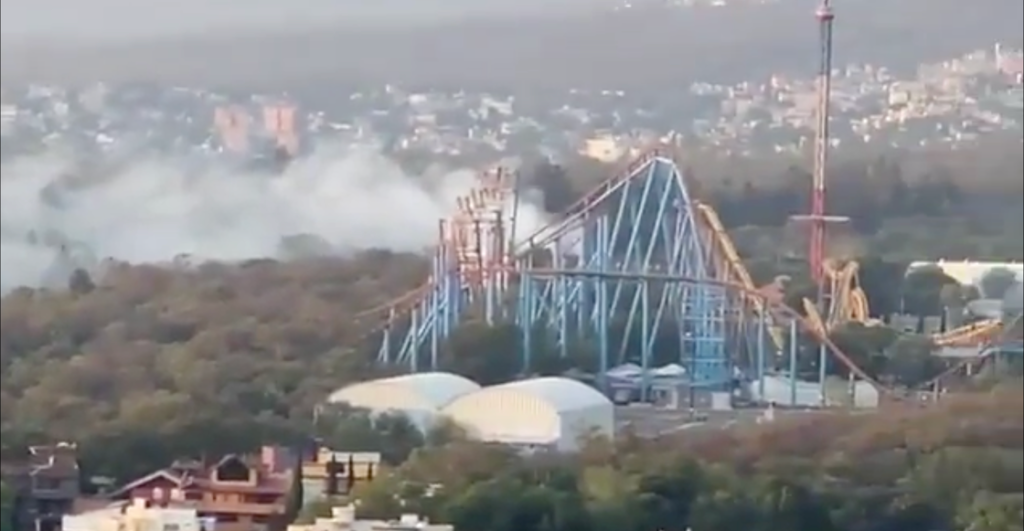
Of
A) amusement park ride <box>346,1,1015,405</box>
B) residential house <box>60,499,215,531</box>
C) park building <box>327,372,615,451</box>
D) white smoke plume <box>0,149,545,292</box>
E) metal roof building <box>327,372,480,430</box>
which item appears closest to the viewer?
residential house <box>60,499,215,531</box>

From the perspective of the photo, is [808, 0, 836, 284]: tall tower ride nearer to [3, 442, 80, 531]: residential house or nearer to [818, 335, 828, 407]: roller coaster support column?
[818, 335, 828, 407]: roller coaster support column

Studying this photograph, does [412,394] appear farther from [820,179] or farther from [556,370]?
[820,179]

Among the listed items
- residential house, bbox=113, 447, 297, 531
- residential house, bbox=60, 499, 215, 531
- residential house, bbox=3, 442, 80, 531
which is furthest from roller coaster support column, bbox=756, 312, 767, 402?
residential house, bbox=3, 442, 80, 531

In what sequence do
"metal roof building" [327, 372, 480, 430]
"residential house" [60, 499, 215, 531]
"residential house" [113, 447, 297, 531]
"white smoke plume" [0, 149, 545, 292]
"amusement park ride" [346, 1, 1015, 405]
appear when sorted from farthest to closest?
1. "white smoke plume" [0, 149, 545, 292]
2. "metal roof building" [327, 372, 480, 430]
3. "amusement park ride" [346, 1, 1015, 405]
4. "residential house" [113, 447, 297, 531]
5. "residential house" [60, 499, 215, 531]

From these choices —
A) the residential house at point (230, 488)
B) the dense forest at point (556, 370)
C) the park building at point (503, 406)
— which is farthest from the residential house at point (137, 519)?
the park building at point (503, 406)

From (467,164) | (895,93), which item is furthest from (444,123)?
(895,93)
